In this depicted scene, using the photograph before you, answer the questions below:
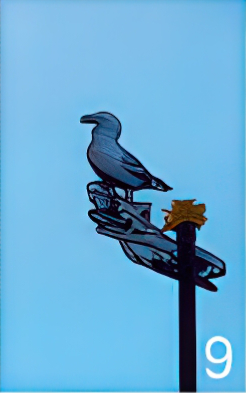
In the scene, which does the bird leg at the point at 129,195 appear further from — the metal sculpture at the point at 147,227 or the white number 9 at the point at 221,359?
the white number 9 at the point at 221,359

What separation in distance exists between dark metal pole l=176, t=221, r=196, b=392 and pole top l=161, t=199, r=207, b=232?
0.02 m

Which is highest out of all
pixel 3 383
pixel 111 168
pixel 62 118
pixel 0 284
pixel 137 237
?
pixel 62 118

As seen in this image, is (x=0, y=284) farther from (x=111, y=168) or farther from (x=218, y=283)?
(x=218, y=283)

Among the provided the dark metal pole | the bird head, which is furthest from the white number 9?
the bird head

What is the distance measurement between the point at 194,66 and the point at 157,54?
0.47 ft

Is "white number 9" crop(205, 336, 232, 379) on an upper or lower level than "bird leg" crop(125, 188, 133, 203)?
lower

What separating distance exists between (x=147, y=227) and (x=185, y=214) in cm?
15

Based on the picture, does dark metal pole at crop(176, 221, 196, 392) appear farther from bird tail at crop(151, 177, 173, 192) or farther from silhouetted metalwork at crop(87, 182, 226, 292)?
bird tail at crop(151, 177, 173, 192)

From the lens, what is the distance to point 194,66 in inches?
57.0

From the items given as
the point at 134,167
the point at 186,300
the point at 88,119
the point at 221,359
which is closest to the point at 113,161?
the point at 134,167

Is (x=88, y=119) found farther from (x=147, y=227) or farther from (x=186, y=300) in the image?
(x=186, y=300)

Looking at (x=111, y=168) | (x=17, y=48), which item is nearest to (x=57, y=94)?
(x=17, y=48)

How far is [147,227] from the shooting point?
4.65ft

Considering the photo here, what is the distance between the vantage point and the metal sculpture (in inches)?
53.9
